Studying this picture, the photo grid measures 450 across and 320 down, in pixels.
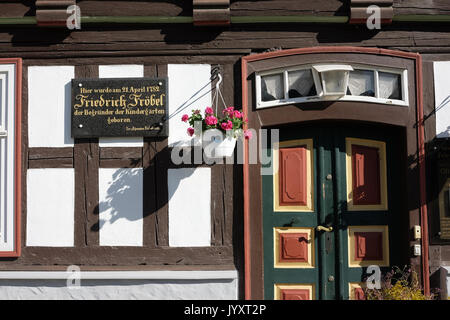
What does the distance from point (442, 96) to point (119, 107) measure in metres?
3.36

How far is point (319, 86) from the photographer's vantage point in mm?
5086

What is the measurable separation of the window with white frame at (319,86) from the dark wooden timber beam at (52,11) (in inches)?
83.6

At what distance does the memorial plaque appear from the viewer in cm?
512

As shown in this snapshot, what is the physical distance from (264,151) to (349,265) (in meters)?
1.48

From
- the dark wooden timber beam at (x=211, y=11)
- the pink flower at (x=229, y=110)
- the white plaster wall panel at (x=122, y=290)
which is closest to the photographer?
the pink flower at (x=229, y=110)

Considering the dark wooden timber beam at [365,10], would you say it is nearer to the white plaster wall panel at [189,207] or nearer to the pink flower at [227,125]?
the pink flower at [227,125]

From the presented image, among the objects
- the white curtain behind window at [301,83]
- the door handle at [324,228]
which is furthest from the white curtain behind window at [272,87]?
the door handle at [324,228]

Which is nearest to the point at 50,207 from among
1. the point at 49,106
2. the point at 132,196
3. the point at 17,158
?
the point at 17,158

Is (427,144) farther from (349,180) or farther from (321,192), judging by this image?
(321,192)

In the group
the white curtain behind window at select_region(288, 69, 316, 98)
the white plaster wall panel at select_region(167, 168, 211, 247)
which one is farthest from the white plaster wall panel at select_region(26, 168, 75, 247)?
the white curtain behind window at select_region(288, 69, 316, 98)

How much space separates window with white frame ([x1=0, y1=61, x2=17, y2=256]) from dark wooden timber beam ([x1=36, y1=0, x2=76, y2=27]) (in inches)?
23.3

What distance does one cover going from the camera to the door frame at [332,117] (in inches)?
198

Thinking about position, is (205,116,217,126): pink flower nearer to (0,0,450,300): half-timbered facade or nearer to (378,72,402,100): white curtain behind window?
(0,0,450,300): half-timbered facade
